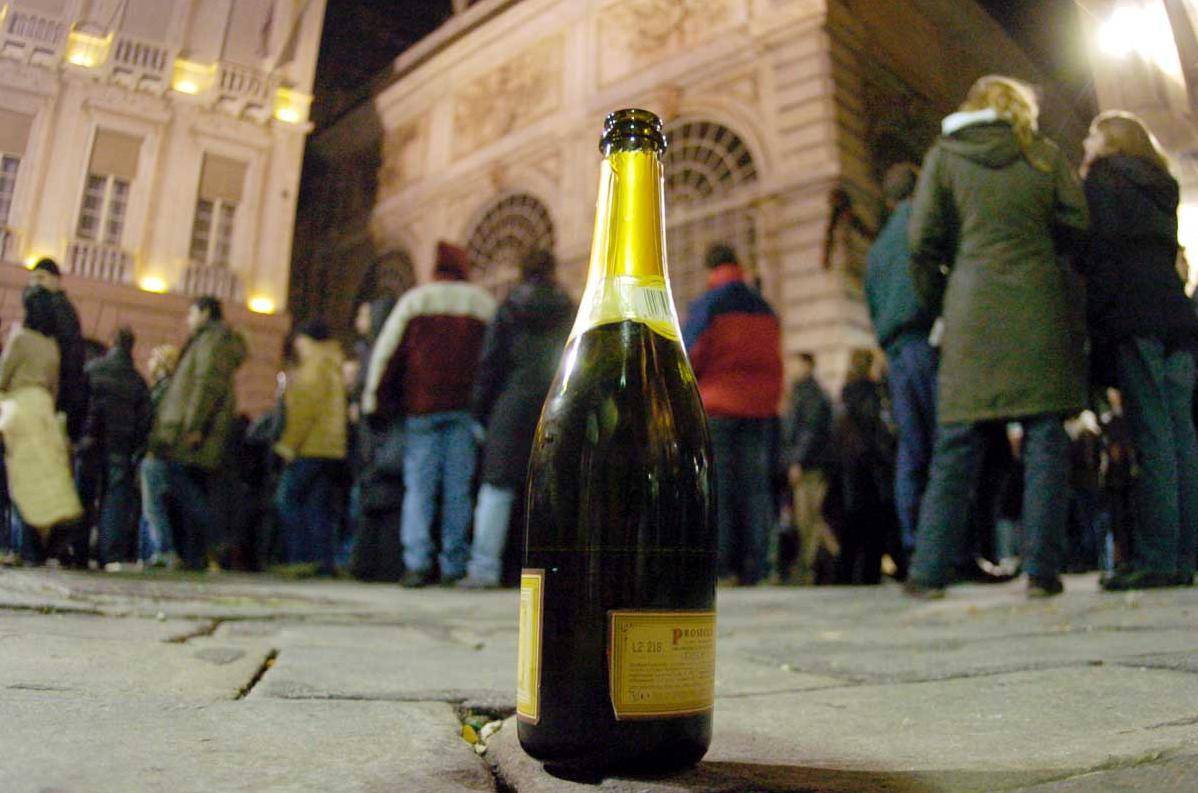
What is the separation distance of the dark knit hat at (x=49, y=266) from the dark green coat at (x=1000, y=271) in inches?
108

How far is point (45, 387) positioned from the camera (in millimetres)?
2486

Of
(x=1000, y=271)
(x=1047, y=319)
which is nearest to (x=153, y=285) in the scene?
(x=1000, y=271)

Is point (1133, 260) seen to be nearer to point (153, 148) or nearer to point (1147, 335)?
point (1147, 335)

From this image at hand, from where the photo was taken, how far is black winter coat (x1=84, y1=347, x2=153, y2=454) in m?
2.69

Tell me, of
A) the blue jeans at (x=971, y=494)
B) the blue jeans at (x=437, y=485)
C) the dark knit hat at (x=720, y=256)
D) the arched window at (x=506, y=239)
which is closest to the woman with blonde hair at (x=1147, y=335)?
the blue jeans at (x=971, y=494)

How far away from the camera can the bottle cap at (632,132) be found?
3.07ft

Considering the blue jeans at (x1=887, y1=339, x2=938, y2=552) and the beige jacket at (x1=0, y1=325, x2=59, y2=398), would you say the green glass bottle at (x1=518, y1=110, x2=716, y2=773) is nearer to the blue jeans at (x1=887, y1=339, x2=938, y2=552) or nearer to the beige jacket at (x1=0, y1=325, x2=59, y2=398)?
the beige jacket at (x1=0, y1=325, x2=59, y2=398)

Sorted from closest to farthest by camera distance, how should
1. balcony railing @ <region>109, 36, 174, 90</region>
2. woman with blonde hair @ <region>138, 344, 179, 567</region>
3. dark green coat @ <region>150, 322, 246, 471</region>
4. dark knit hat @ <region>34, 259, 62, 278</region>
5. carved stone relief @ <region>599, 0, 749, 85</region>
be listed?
dark knit hat @ <region>34, 259, 62, 278</region> → balcony railing @ <region>109, 36, 174, 90</region> → dark green coat @ <region>150, 322, 246, 471</region> → woman with blonde hair @ <region>138, 344, 179, 567</region> → carved stone relief @ <region>599, 0, 749, 85</region>

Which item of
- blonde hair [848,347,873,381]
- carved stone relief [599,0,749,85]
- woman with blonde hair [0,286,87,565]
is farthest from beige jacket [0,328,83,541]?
blonde hair [848,347,873,381]

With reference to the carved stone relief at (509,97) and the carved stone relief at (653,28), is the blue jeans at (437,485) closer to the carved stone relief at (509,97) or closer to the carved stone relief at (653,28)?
the carved stone relief at (509,97)

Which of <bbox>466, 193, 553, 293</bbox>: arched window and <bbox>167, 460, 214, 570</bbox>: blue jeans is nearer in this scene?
<bbox>167, 460, 214, 570</bbox>: blue jeans

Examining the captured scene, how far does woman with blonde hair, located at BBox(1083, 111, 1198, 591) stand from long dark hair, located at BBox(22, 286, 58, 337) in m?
3.39

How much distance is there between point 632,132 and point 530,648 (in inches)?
23.3

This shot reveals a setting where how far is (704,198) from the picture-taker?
29.5ft
